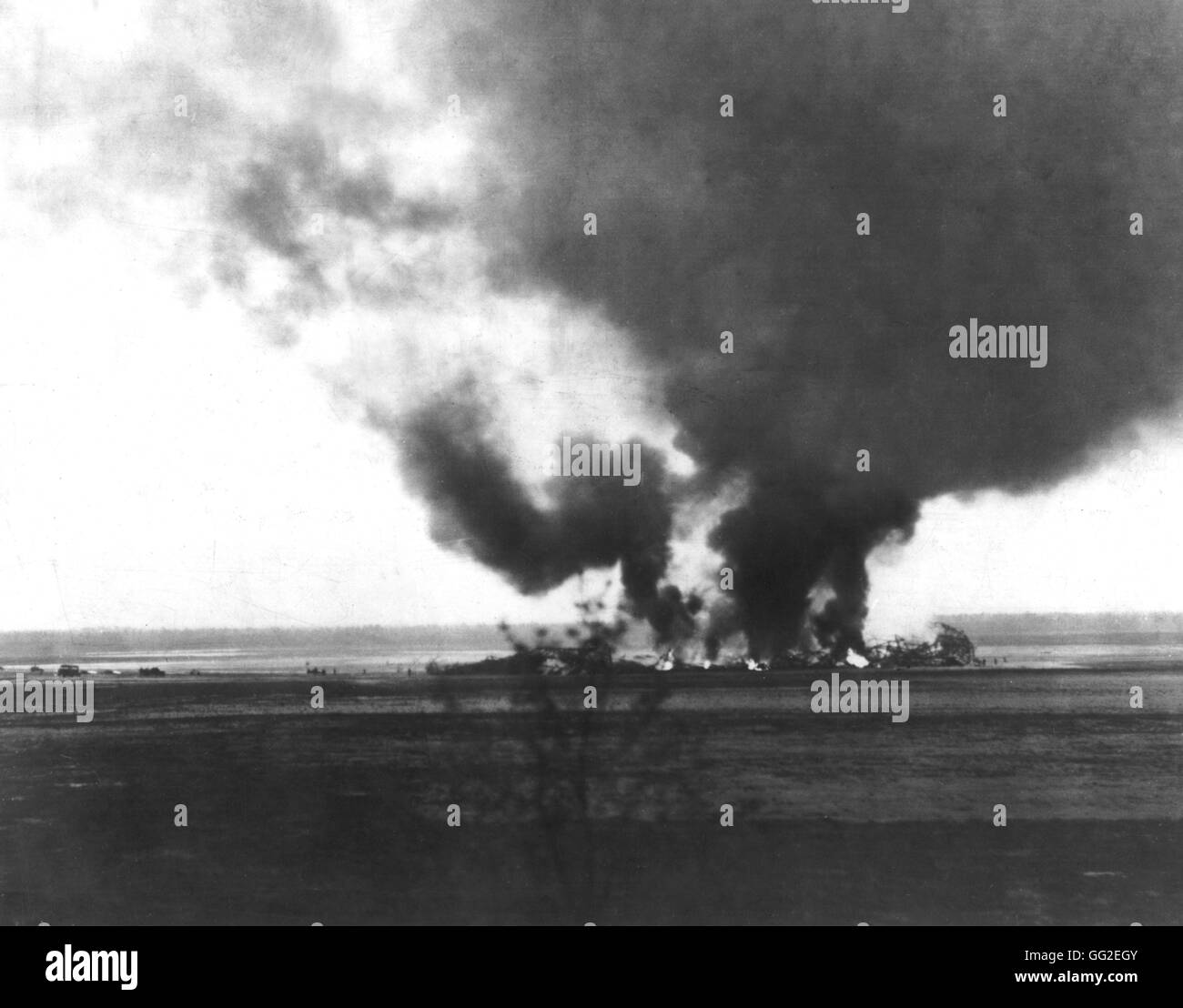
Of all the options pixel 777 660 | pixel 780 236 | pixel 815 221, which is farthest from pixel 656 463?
pixel 815 221

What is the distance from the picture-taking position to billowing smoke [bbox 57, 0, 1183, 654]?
580 cm

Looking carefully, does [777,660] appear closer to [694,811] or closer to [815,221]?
[694,811]

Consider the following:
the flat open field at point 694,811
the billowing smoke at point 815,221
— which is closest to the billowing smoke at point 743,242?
the billowing smoke at point 815,221

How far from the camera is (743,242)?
5816 mm

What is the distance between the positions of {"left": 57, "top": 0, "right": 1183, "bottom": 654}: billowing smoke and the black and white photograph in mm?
22

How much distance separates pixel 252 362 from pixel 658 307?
7.89 ft

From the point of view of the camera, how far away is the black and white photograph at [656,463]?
5.77 meters

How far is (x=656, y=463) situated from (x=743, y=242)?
4.53 ft

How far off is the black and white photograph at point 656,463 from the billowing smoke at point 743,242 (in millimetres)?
22

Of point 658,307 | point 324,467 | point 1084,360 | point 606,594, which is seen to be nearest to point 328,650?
point 324,467

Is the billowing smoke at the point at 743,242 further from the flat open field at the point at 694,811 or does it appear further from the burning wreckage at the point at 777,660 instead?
the flat open field at the point at 694,811
